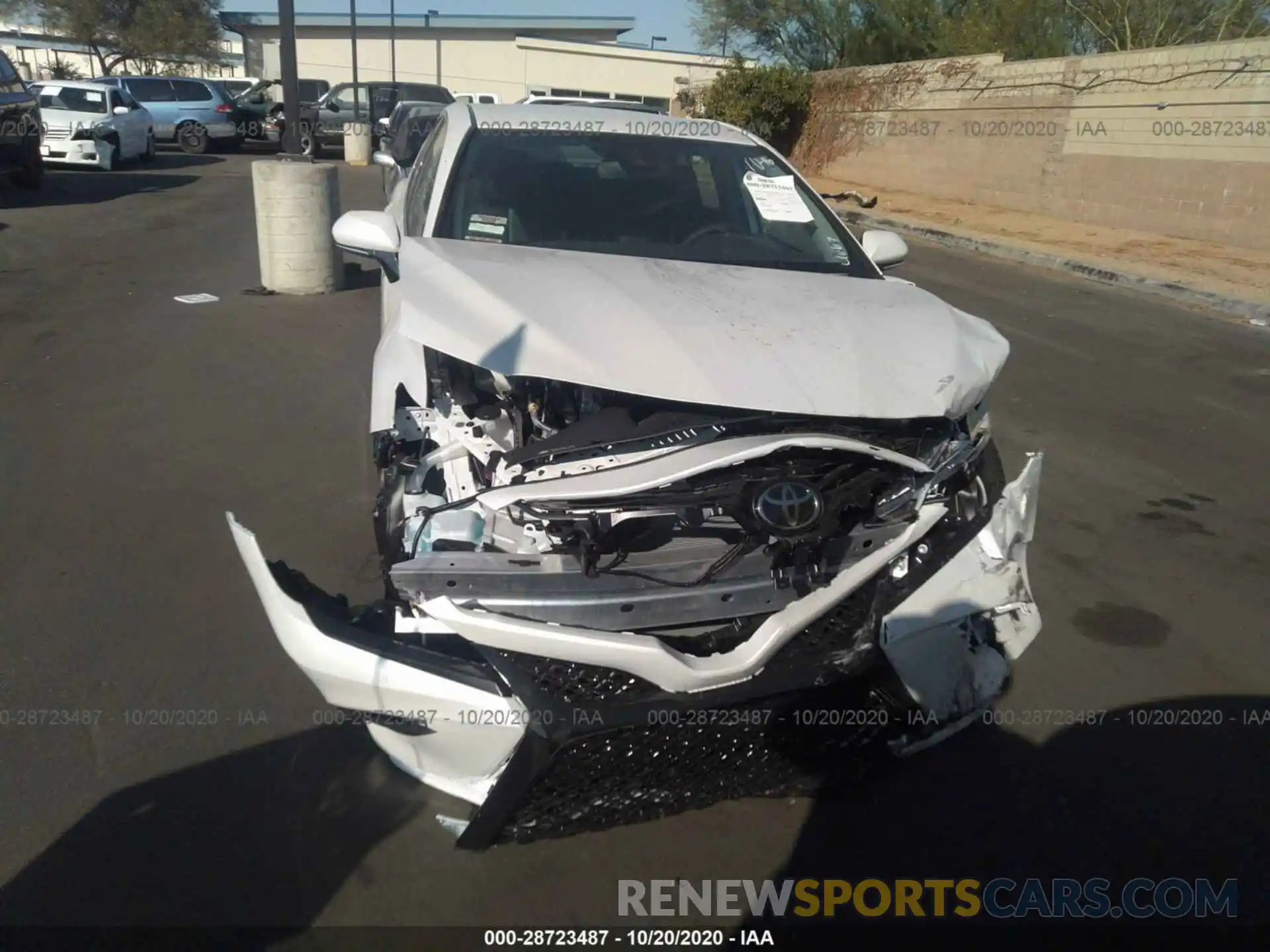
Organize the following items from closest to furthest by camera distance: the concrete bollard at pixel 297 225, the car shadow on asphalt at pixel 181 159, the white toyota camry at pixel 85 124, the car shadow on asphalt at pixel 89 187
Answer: the concrete bollard at pixel 297 225 → the car shadow on asphalt at pixel 89 187 → the white toyota camry at pixel 85 124 → the car shadow on asphalt at pixel 181 159

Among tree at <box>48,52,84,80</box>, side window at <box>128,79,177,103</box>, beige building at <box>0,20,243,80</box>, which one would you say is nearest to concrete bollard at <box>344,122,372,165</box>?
side window at <box>128,79,177,103</box>

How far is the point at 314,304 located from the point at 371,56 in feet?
147

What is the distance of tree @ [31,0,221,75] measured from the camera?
3984 cm

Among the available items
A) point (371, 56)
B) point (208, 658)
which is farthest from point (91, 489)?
point (371, 56)

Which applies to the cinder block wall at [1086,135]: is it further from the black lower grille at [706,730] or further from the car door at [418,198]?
the black lower grille at [706,730]

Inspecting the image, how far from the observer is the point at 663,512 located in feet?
8.30

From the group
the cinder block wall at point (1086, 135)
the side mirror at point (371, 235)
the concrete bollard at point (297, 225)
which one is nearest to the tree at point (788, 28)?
the cinder block wall at point (1086, 135)

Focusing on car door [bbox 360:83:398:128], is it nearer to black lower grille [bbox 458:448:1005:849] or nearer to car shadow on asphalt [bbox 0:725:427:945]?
car shadow on asphalt [bbox 0:725:427:945]

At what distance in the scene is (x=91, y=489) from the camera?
496cm

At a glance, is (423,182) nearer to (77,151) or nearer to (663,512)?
(663,512)

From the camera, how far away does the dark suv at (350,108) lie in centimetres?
2411

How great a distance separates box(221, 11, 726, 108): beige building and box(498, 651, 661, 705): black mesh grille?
144ft

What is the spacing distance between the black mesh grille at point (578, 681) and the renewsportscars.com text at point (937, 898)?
0.63 metres

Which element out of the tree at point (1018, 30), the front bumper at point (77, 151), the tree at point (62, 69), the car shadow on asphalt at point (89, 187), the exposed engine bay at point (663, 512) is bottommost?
the car shadow on asphalt at point (89, 187)
